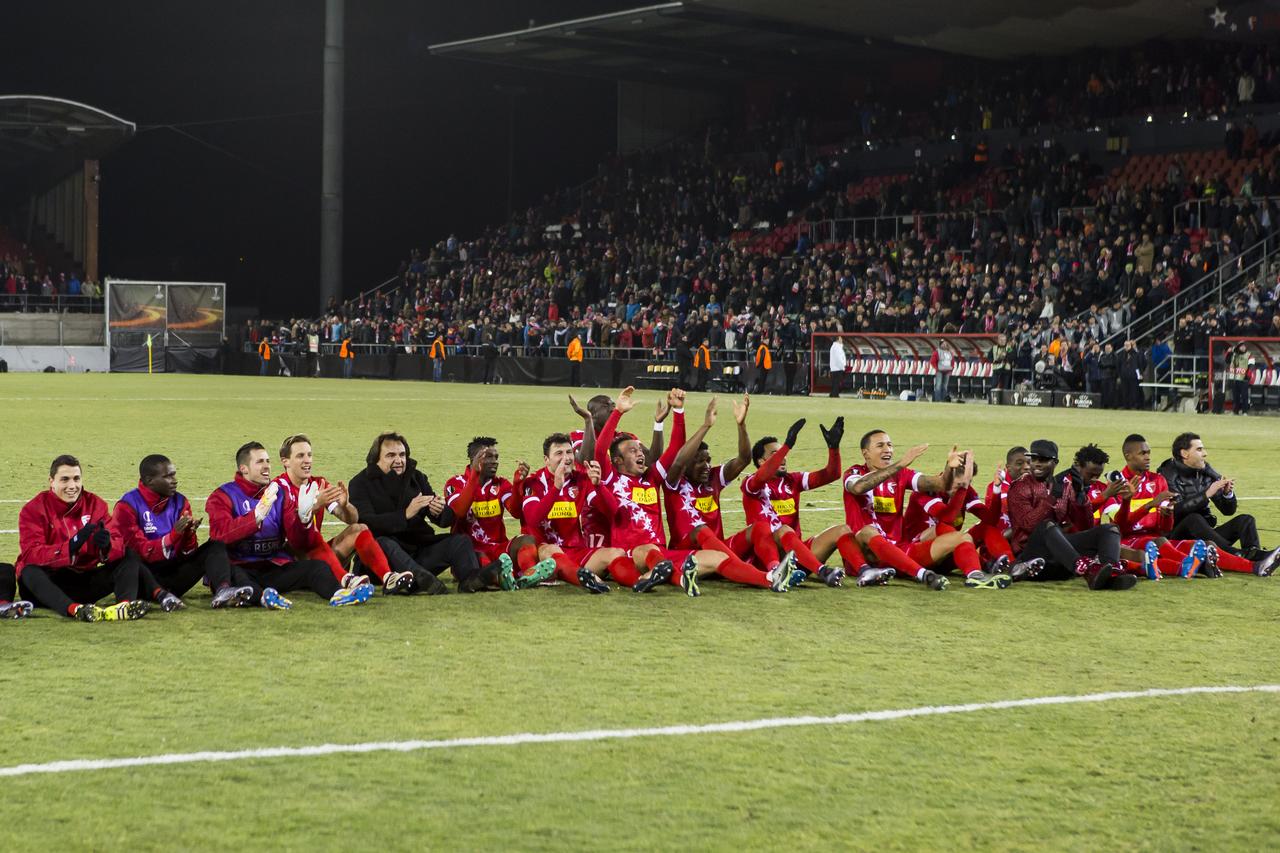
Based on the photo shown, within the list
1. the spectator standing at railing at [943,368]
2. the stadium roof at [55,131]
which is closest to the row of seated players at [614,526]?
the spectator standing at railing at [943,368]

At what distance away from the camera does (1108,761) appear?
216 inches

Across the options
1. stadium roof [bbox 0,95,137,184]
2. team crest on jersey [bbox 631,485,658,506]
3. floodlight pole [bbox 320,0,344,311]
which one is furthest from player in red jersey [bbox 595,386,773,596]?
floodlight pole [bbox 320,0,344,311]

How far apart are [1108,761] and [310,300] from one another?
6093 cm

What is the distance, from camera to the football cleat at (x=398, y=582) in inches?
358

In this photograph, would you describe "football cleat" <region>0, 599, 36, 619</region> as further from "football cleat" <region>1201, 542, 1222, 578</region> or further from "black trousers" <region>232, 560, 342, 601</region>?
"football cleat" <region>1201, 542, 1222, 578</region>

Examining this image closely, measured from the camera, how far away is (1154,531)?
10586 millimetres

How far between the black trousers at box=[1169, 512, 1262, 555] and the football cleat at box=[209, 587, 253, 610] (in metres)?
6.15

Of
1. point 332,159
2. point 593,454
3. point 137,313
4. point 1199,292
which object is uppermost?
point 332,159

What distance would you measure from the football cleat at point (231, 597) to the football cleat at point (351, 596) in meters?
0.46

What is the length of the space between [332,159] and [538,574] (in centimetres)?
5033

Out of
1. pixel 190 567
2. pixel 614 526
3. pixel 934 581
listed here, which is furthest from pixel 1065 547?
pixel 190 567

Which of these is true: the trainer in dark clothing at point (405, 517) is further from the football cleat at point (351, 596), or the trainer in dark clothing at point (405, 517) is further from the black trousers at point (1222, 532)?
the black trousers at point (1222, 532)

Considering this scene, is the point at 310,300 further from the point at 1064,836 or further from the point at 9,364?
the point at 1064,836

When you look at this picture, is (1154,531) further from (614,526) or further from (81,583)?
(81,583)
